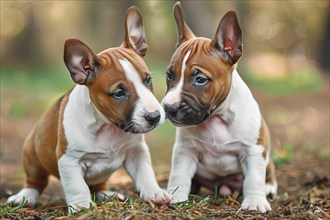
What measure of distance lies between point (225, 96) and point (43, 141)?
181cm

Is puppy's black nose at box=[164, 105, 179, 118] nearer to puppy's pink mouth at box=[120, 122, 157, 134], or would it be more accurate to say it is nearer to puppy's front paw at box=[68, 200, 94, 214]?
puppy's pink mouth at box=[120, 122, 157, 134]

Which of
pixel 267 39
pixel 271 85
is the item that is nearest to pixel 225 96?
pixel 271 85

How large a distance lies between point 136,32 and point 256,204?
1.89 metres

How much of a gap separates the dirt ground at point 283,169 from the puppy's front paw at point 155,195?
5.9 inches

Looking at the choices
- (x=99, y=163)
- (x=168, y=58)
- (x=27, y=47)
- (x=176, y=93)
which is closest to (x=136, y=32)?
(x=176, y=93)

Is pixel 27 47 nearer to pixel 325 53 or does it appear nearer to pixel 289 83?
pixel 325 53

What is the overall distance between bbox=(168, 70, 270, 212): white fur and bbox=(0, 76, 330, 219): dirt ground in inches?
11.7

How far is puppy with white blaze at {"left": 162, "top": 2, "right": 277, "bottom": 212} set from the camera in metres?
5.31

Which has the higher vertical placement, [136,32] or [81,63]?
[136,32]

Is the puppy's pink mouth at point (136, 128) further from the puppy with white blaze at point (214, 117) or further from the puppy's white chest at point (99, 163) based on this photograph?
the puppy's white chest at point (99, 163)

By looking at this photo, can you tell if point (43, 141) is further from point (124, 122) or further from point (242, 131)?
point (242, 131)

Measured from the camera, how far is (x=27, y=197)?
622 centimetres

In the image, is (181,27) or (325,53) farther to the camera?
(325,53)

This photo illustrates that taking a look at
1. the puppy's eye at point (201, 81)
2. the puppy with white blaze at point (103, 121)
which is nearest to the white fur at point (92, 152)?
the puppy with white blaze at point (103, 121)
